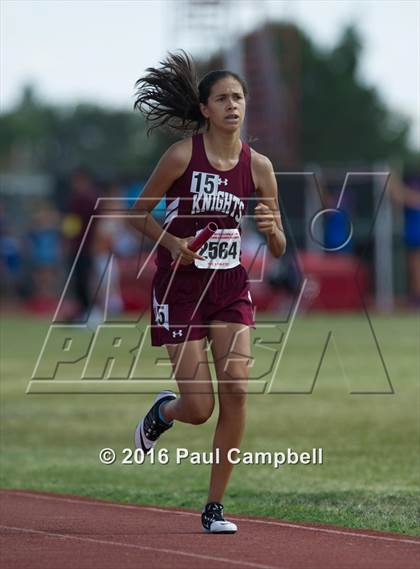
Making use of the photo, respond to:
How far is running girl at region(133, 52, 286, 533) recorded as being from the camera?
8258mm

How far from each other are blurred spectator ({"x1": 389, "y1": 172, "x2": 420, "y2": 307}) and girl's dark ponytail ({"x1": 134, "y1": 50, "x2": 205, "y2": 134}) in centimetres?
2419

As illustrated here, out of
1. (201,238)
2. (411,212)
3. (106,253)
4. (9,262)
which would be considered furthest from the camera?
(9,262)

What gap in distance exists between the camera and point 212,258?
8359 mm

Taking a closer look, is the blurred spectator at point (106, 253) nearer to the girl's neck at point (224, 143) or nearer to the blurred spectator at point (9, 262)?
the blurred spectator at point (9, 262)

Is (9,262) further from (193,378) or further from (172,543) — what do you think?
(172,543)

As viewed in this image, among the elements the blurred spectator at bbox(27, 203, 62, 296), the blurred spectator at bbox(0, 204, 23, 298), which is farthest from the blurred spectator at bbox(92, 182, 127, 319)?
the blurred spectator at bbox(0, 204, 23, 298)

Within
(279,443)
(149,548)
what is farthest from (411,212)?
(149,548)

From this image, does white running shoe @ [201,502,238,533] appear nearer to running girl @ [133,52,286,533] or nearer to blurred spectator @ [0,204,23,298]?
running girl @ [133,52,286,533]

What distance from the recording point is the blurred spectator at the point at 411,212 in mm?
33438

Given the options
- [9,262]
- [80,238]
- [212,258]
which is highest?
[212,258]

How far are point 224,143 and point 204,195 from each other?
322 mm

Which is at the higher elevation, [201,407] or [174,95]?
[174,95]

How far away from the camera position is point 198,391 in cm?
832

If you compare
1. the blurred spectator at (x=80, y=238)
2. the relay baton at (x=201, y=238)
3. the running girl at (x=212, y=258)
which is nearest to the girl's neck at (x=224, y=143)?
the running girl at (x=212, y=258)
